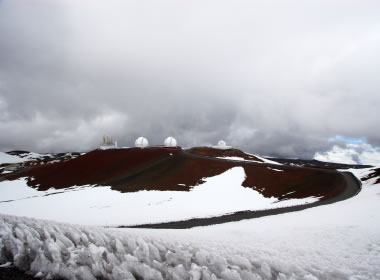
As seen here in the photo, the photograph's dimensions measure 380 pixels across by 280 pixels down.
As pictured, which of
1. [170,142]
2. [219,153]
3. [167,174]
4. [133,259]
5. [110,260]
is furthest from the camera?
[170,142]

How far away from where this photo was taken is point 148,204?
36.9 meters

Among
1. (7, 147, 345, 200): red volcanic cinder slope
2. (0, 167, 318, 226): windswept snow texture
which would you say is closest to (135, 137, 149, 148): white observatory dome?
(7, 147, 345, 200): red volcanic cinder slope

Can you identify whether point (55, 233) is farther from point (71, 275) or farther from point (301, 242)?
point (301, 242)

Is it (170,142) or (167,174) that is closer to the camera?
(167,174)

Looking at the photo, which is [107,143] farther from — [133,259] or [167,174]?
[133,259]

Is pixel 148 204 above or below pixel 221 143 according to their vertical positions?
below

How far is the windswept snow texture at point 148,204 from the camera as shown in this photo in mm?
30594

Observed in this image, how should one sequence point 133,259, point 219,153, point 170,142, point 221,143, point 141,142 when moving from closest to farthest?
point 133,259 → point 219,153 → point 141,142 → point 170,142 → point 221,143

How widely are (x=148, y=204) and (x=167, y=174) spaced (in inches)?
696

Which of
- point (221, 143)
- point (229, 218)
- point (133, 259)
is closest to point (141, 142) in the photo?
point (221, 143)

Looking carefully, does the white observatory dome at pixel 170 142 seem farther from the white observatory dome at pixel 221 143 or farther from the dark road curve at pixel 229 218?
the dark road curve at pixel 229 218

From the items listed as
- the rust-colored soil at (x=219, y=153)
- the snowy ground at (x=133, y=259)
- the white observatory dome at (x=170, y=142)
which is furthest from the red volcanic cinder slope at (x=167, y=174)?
the snowy ground at (x=133, y=259)

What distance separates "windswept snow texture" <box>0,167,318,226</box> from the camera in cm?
3059

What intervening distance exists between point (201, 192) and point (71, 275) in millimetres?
38416
